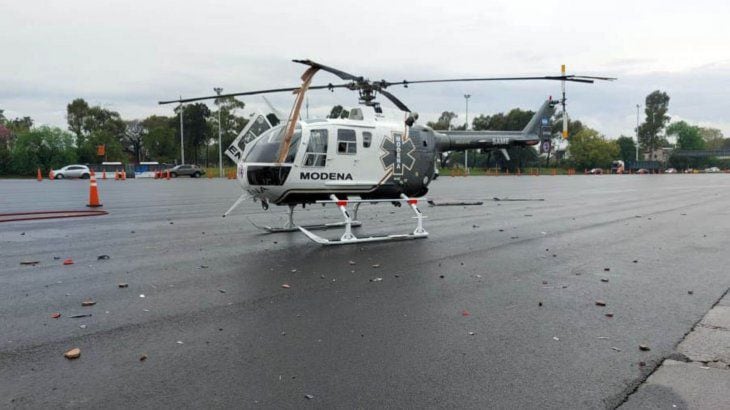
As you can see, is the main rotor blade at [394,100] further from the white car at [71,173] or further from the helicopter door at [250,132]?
the white car at [71,173]

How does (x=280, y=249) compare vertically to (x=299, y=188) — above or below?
below

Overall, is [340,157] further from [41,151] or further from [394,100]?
[41,151]

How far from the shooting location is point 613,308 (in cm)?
559

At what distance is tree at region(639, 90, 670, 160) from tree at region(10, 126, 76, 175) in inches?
4424

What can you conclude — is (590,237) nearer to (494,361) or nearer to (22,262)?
(494,361)

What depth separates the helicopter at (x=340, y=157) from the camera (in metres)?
9.80

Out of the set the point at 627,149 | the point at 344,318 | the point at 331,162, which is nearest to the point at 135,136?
the point at 331,162

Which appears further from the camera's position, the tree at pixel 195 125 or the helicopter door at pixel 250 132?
the tree at pixel 195 125

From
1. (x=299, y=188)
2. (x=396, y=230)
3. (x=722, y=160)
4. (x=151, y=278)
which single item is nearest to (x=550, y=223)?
(x=396, y=230)

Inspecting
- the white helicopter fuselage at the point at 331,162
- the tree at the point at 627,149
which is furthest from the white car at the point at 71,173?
the tree at the point at 627,149

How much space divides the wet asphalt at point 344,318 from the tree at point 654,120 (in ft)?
403

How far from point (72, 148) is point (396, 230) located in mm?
77353

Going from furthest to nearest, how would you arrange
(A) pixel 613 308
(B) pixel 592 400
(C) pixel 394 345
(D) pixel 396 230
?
(D) pixel 396 230 < (A) pixel 613 308 < (C) pixel 394 345 < (B) pixel 592 400

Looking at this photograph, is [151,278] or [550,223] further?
[550,223]
